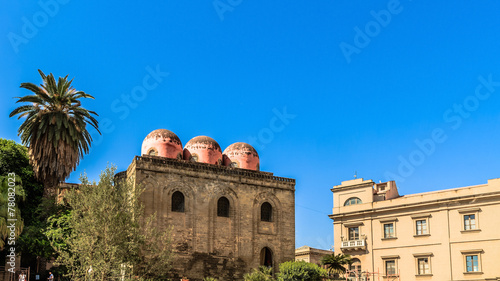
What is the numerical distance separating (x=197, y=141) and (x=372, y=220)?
13.4 metres

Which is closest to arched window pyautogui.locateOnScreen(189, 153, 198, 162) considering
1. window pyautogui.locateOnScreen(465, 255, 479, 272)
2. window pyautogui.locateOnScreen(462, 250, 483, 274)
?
window pyautogui.locateOnScreen(462, 250, 483, 274)

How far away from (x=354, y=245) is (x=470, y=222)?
8.06 meters

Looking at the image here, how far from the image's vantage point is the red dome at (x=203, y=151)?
39.0 meters

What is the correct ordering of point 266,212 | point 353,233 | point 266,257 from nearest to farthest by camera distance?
point 266,257 → point 266,212 → point 353,233

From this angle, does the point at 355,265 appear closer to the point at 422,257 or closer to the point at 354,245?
the point at 354,245

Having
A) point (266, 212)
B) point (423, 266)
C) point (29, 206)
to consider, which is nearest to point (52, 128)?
point (29, 206)

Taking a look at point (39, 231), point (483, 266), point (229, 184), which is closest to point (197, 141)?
point (229, 184)

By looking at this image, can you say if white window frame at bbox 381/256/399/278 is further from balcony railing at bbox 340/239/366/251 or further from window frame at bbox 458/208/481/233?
window frame at bbox 458/208/481/233

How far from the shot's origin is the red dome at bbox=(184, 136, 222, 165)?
39.0 meters

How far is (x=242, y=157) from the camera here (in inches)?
1582

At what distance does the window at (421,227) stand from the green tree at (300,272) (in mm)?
7718

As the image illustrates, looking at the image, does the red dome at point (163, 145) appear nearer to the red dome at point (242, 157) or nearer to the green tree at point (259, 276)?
the red dome at point (242, 157)

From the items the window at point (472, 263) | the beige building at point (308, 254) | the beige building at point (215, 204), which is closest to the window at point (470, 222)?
the window at point (472, 263)

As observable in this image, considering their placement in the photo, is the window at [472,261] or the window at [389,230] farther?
the window at [389,230]
